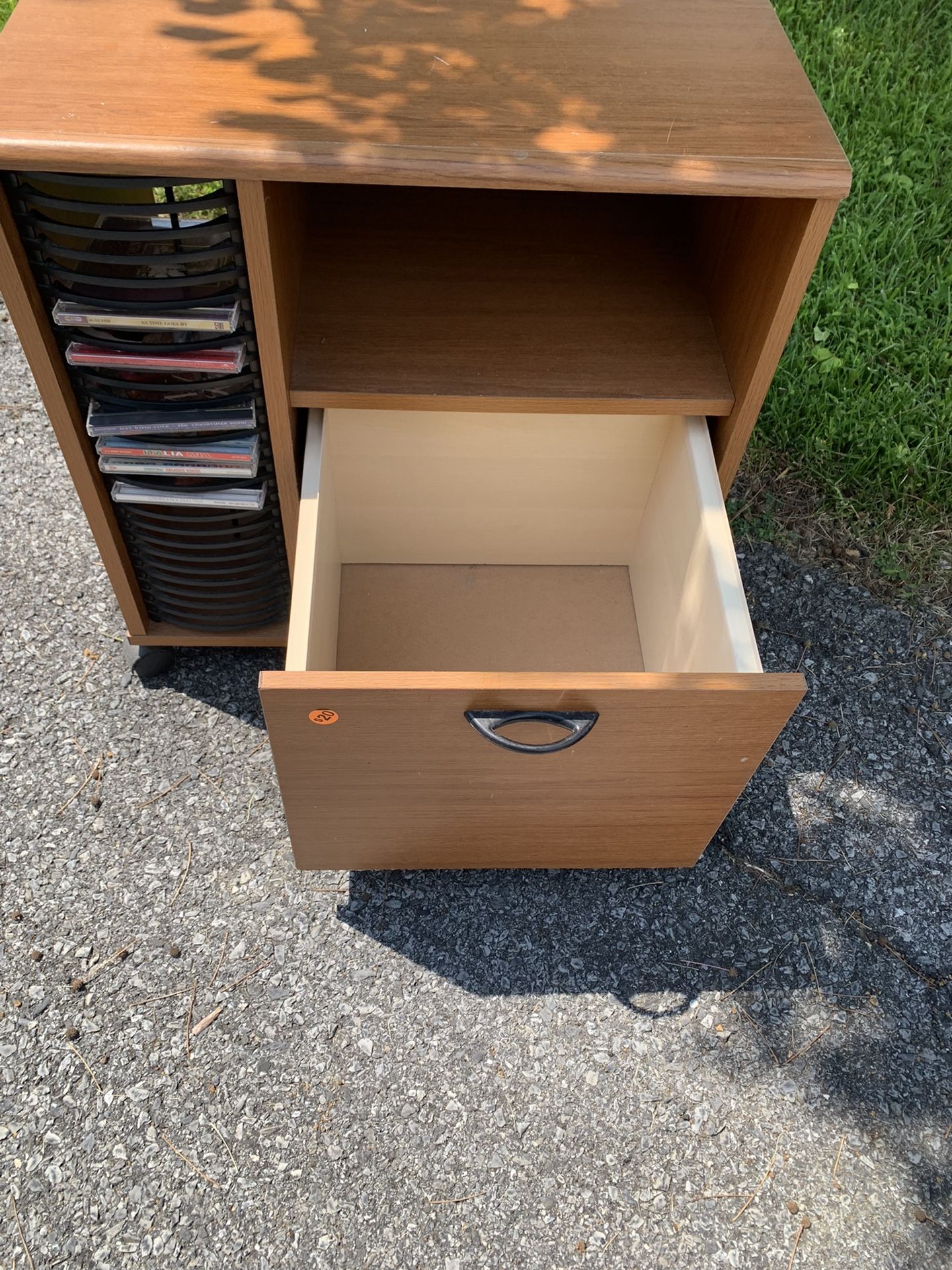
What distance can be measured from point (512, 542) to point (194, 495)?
0.52 metres

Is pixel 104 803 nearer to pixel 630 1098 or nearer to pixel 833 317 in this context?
pixel 630 1098

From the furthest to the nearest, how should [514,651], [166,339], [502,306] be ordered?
[514,651] < [502,306] < [166,339]

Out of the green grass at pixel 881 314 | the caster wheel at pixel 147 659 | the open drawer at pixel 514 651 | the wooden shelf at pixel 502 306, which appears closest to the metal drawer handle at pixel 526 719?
the open drawer at pixel 514 651

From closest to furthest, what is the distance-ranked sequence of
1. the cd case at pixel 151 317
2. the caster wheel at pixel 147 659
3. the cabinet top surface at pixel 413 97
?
the cabinet top surface at pixel 413 97 → the cd case at pixel 151 317 → the caster wheel at pixel 147 659

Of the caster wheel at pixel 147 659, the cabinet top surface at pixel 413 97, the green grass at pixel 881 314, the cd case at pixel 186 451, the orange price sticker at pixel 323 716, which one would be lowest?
the caster wheel at pixel 147 659

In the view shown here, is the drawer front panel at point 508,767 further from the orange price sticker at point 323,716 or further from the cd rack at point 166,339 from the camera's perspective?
the cd rack at point 166,339

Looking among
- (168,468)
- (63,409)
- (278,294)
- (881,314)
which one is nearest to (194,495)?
(168,468)

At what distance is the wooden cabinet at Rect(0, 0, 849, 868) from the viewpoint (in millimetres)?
1034

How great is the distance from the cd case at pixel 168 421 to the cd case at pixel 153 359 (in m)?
0.07

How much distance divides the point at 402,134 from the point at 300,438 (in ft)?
1.49

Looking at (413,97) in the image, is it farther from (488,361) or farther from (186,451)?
(186,451)

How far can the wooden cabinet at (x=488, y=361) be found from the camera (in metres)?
1.03

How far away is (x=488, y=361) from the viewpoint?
1.32 metres

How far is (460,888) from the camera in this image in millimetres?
1447
